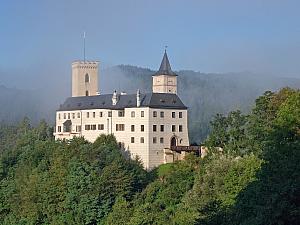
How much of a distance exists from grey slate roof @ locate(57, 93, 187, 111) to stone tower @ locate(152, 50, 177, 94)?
3948mm

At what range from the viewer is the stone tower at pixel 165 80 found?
6956cm

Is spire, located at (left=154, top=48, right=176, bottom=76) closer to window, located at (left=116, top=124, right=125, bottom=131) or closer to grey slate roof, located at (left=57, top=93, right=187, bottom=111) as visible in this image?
grey slate roof, located at (left=57, top=93, right=187, bottom=111)

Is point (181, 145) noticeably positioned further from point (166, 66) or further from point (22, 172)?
point (22, 172)

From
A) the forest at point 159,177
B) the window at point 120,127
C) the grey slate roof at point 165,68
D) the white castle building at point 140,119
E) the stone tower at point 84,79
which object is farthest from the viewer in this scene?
the stone tower at point 84,79

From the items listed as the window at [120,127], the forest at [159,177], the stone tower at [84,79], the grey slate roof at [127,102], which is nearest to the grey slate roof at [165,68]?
the grey slate roof at [127,102]

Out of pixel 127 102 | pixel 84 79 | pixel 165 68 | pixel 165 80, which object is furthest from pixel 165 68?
pixel 84 79

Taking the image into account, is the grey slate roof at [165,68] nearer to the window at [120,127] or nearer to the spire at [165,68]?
the spire at [165,68]

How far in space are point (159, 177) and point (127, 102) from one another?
33.7 ft

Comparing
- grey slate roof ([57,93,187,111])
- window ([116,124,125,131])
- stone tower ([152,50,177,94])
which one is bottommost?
window ([116,124,125,131])

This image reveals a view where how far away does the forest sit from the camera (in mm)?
31219

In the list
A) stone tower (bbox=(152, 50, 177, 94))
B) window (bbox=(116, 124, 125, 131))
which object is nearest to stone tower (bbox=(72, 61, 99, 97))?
stone tower (bbox=(152, 50, 177, 94))

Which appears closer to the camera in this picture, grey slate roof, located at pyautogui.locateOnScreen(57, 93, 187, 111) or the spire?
grey slate roof, located at pyautogui.locateOnScreen(57, 93, 187, 111)

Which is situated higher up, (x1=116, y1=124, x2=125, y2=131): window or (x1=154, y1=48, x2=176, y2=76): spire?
(x1=154, y1=48, x2=176, y2=76): spire

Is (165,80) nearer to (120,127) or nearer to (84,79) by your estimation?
(120,127)
